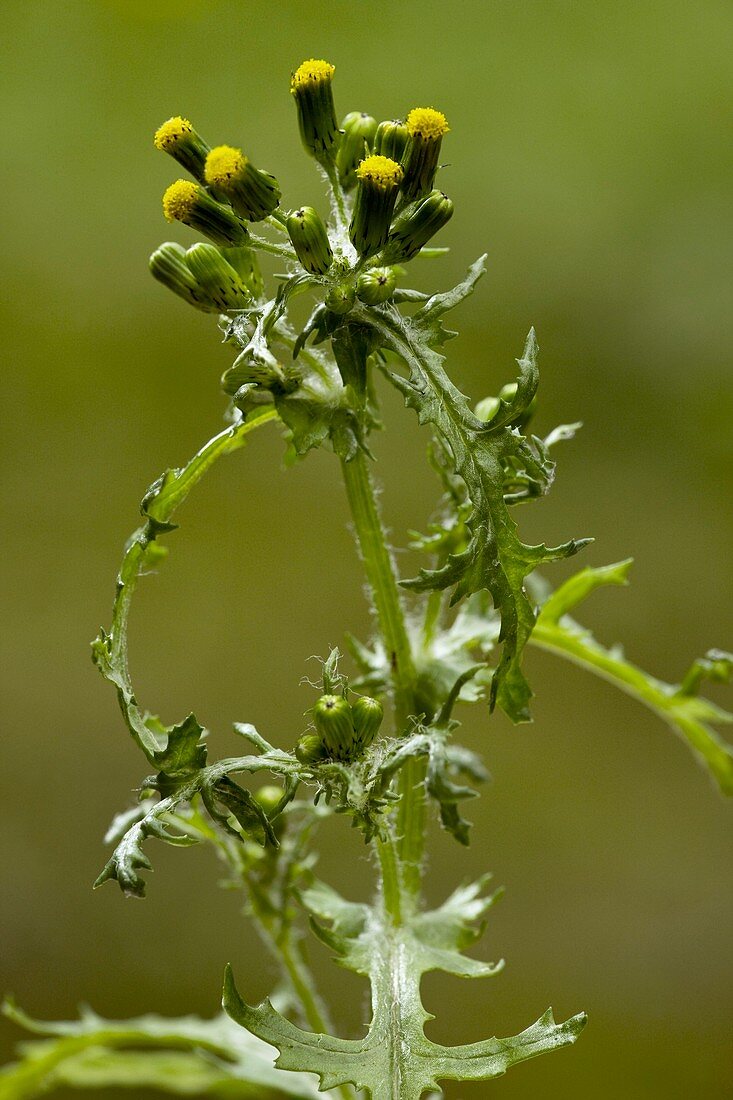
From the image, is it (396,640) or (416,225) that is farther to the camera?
(396,640)

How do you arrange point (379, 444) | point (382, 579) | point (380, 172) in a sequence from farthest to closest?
point (379, 444)
point (382, 579)
point (380, 172)

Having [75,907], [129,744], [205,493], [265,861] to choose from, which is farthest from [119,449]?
[265,861]

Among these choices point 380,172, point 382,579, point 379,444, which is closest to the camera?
point 380,172

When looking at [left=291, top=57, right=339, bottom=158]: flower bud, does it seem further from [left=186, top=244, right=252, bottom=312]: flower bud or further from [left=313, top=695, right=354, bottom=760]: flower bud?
[left=313, top=695, right=354, bottom=760]: flower bud

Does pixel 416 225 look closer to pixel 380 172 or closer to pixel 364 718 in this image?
pixel 380 172

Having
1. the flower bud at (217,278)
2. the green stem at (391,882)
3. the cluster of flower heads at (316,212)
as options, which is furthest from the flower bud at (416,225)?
the green stem at (391,882)

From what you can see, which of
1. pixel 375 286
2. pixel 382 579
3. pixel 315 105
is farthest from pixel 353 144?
pixel 382 579

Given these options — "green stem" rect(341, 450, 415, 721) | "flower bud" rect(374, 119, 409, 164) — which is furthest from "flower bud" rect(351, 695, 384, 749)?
"flower bud" rect(374, 119, 409, 164)

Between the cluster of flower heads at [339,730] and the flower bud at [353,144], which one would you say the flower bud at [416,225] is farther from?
the cluster of flower heads at [339,730]
